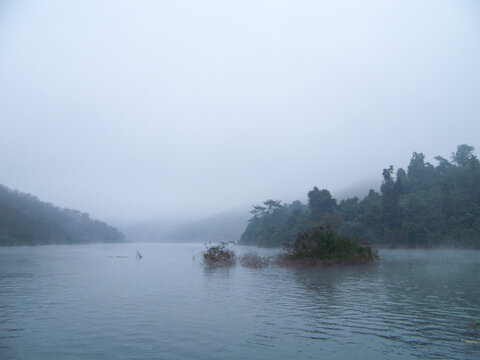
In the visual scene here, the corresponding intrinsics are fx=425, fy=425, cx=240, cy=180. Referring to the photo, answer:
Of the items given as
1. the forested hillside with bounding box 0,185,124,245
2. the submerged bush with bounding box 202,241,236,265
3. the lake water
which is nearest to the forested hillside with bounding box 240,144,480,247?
the submerged bush with bounding box 202,241,236,265

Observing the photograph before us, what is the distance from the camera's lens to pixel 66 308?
17438mm

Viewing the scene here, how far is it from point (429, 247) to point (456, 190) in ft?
39.1

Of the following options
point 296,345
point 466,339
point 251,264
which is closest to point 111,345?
point 296,345

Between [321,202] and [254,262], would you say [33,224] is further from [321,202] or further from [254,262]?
[254,262]

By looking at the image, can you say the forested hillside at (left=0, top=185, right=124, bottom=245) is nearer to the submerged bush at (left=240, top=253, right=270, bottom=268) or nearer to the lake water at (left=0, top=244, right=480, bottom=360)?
the submerged bush at (left=240, top=253, right=270, bottom=268)

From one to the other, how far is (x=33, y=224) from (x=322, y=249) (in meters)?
128

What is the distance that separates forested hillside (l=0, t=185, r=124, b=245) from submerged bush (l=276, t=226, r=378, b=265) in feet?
338

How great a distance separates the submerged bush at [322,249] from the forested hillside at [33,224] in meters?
103

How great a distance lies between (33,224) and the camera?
14150 cm

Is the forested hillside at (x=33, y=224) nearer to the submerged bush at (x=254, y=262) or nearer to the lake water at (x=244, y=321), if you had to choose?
the submerged bush at (x=254, y=262)

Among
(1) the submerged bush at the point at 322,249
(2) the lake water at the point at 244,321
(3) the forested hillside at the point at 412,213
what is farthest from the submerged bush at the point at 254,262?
(3) the forested hillside at the point at 412,213

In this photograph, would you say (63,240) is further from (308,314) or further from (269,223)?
(308,314)

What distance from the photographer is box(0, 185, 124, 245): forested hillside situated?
124125 mm

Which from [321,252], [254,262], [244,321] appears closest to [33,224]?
[254,262]
